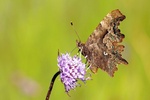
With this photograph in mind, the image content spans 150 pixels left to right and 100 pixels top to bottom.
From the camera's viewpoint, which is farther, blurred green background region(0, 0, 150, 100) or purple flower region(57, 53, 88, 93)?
blurred green background region(0, 0, 150, 100)

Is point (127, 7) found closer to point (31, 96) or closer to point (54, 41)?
point (54, 41)

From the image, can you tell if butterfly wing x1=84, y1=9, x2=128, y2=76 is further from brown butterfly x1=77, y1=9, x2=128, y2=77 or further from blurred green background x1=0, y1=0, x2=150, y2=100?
blurred green background x1=0, y1=0, x2=150, y2=100

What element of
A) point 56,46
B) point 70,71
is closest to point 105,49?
point 70,71

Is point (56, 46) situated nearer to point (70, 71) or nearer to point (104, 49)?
point (104, 49)

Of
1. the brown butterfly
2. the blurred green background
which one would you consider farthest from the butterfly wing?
the blurred green background

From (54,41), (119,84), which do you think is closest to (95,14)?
(54,41)

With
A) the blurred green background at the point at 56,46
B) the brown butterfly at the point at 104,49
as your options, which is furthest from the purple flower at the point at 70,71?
the blurred green background at the point at 56,46

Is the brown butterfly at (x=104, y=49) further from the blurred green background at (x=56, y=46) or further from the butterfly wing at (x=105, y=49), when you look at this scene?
the blurred green background at (x=56, y=46)
